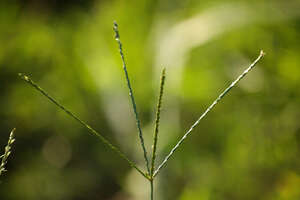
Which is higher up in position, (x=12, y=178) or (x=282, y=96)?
(x=12, y=178)

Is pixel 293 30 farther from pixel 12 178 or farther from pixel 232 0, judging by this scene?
pixel 12 178

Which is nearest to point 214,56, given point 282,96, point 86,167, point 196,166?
point 282,96

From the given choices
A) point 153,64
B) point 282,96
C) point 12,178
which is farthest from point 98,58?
point 282,96

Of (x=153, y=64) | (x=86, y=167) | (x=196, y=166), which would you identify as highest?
(x=153, y=64)

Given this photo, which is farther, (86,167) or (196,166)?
(86,167)

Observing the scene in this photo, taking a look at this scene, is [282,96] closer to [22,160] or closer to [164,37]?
[164,37]

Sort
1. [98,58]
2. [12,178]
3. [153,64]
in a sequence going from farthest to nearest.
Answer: [98,58], [153,64], [12,178]

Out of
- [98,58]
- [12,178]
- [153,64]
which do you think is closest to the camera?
[12,178]
